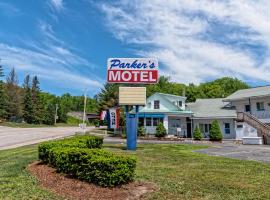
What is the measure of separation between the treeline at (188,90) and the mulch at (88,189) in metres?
47.6

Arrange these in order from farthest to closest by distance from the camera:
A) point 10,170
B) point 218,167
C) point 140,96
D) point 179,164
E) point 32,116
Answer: point 32,116, point 140,96, point 179,164, point 218,167, point 10,170

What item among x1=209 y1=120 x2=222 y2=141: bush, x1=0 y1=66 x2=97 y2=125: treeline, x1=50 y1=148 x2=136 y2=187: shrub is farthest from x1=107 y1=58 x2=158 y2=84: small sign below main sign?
x1=0 y1=66 x2=97 y2=125: treeline

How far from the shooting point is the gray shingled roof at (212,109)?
38.4 metres

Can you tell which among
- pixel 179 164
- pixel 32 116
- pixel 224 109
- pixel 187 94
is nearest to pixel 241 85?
pixel 187 94

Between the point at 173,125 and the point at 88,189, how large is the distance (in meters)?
33.0

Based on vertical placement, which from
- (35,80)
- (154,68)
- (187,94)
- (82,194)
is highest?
(35,80)

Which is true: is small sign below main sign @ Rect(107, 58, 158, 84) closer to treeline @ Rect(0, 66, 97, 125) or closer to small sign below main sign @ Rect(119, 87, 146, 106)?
small sign below main sign @ Rect(119, 87, 146, 106)

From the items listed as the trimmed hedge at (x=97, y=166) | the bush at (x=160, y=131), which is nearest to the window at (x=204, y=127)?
the bush at (x=160, y=131)

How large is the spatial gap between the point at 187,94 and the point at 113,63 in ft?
161

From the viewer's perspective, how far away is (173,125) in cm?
4019

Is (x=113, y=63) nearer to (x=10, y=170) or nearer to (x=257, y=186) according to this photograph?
(x=10, y=170)

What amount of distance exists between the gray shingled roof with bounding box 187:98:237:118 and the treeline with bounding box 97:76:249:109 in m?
10.9

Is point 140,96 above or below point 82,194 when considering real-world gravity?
above

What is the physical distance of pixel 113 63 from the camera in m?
20.9
